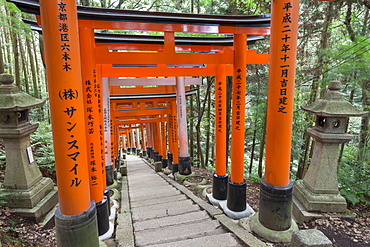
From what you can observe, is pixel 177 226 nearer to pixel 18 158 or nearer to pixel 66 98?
pixel 66 98

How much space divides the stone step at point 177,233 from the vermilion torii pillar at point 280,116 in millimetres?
1021

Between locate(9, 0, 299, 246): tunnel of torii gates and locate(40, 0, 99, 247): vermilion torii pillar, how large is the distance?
0.04ft

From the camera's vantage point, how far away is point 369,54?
5766mm

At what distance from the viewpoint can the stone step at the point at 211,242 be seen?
11.8 ft

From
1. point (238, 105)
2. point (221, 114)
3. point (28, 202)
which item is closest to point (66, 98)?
point (28, 202)

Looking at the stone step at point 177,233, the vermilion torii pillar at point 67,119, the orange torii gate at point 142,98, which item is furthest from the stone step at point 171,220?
the orange torii gate at point 142,98

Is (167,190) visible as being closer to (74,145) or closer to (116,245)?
(116,245)

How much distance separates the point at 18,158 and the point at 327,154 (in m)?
6.06

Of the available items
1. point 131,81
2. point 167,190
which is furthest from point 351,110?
point 131,81

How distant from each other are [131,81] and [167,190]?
4.43 metres

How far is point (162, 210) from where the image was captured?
18.1 feet

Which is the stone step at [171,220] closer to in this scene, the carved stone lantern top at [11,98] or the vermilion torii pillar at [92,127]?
the vermilion torii pillar at [92,127]

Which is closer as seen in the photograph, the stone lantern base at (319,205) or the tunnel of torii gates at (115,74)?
the tunnel of torii gates at (115,74)

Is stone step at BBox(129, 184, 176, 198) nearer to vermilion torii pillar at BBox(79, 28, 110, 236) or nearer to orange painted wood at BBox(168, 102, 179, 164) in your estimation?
vermilion torii pillar at BBox(79, 28, 110, 236)
